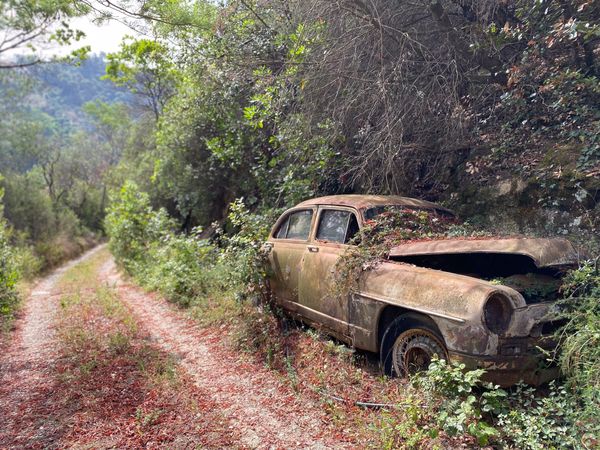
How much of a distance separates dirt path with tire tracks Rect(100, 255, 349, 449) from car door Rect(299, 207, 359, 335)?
827mm

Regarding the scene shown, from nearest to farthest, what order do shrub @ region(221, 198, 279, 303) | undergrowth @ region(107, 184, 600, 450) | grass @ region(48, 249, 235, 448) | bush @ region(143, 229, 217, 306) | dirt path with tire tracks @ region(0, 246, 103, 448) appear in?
undergrowth @ region(107, 184, 600, 450)
grass @ region(48, 249, 235, 448)
dirt path with tire tracks @ region(0, 246, 103, 448)
shrub @ region(221, 198, 279, 303)
bush @ region(143, 229, 217, 306)

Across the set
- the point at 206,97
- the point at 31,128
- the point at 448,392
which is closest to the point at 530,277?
the point at 448,392

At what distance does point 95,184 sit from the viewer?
135ft

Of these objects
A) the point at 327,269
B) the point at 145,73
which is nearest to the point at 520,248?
the point at 327,269

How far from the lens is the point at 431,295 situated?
3.56 metres

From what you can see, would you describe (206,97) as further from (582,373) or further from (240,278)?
(582,373)

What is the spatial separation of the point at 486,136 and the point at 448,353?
381 cm

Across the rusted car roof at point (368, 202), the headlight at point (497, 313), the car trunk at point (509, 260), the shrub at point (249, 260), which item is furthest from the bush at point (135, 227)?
the headlight at point (497, 313)

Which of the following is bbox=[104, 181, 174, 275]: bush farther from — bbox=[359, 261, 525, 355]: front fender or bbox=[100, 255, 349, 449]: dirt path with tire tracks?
bbox=[359, 261, 525, 355]: front fender

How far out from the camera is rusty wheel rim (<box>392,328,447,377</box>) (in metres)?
3.61

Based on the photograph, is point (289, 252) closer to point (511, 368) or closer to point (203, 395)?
point (203, 395)

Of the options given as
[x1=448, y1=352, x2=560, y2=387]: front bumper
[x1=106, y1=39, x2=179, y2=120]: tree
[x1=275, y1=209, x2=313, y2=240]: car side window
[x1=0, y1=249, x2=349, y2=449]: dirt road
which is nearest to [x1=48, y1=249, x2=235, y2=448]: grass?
[x1=0, y1=249, x2=349, y2=449]: dirt road

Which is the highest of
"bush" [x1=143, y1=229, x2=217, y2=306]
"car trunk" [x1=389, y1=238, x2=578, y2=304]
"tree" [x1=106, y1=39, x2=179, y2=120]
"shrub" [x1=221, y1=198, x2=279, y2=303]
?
"tree" [x1=106, y1=39, x2=179, y2=120]

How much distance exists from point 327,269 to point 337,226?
58cm
